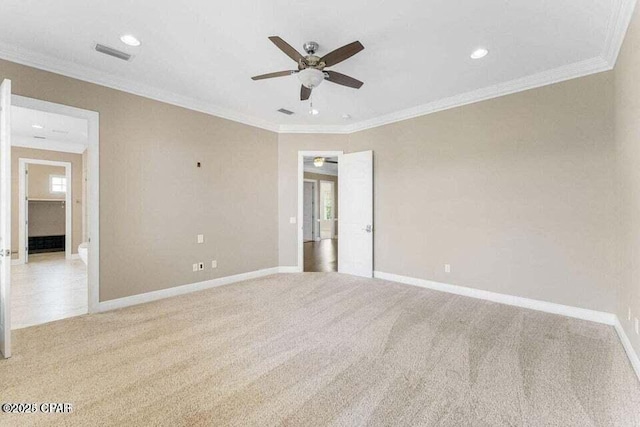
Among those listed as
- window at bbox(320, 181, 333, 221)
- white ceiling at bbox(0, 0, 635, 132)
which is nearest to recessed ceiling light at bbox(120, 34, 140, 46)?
white ceiling at bbox(0, 0, 635, 132)

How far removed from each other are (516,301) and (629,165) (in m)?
1.98

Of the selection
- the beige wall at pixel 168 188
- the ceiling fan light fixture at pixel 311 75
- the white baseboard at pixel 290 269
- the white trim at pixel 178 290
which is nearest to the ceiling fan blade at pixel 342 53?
the ceiling fan light fixture at pixel 311 75

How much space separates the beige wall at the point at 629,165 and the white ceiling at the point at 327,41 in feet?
0.97

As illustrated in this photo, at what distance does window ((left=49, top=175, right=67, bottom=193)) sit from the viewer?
745 centimetres

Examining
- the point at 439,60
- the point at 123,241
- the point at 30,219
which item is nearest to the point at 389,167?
the point at 439,60

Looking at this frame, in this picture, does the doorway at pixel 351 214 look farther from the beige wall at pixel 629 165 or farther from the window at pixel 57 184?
the window at pixel 57 184

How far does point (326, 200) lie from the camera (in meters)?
11.1

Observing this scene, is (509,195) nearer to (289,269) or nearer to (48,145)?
(289,269)

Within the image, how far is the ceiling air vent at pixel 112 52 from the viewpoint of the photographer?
2.83 m

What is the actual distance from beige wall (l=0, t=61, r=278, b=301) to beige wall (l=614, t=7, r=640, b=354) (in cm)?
469

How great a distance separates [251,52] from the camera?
2.90 m

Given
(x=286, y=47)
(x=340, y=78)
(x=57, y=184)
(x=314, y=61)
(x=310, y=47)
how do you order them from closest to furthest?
(x=286, y=47)
(x=314, y=61)
(x=310, y=47)
(x=340, y=78)
(x=57, y=184)

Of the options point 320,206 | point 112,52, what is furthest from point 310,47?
point 320,206

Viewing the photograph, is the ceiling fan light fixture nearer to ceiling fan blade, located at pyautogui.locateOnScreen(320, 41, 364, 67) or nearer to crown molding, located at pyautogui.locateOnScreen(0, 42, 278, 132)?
ceiling fan blade, located at pyautogui.locateOnScreen(320, 41, 364, 67)
